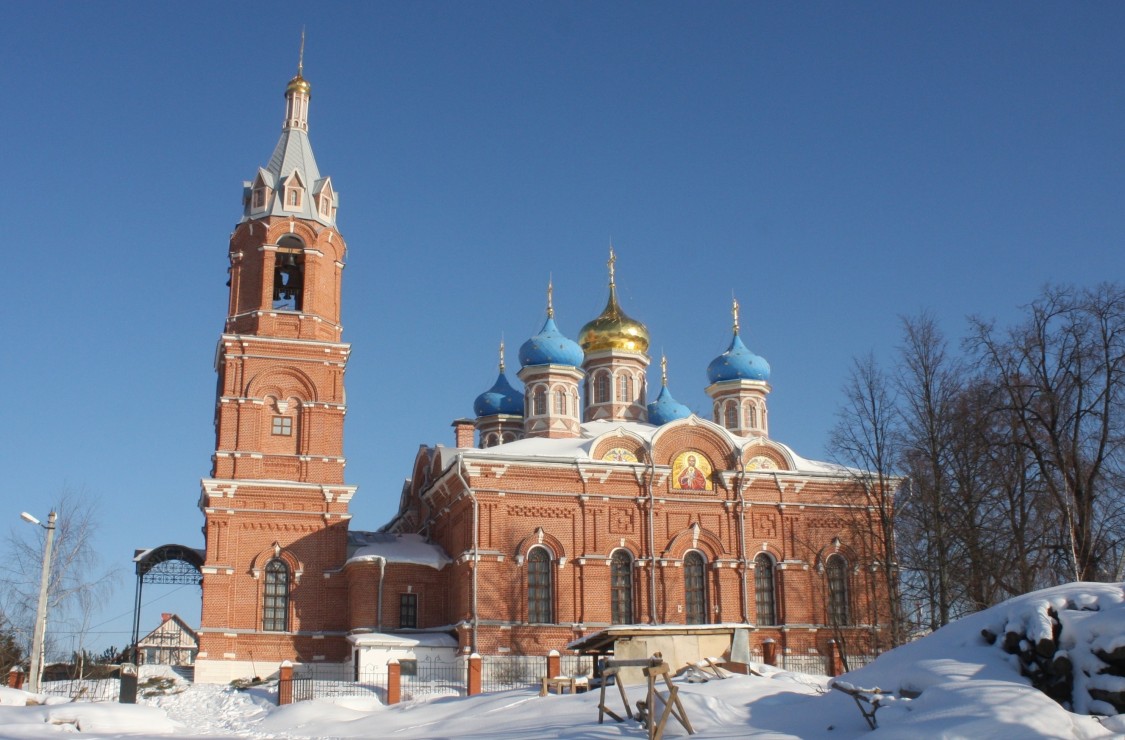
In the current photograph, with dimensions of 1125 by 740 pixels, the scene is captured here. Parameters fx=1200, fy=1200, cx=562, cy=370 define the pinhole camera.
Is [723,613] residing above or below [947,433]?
below

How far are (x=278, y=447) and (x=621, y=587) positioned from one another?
932cm

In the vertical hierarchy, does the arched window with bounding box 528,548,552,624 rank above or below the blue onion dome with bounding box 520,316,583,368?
below

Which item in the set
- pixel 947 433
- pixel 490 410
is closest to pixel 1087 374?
pixel 947 433

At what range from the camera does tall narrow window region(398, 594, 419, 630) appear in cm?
2964

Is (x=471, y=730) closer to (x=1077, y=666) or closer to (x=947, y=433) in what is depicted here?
(x=1077, y=666)

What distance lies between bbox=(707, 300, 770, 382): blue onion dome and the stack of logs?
85.8ft

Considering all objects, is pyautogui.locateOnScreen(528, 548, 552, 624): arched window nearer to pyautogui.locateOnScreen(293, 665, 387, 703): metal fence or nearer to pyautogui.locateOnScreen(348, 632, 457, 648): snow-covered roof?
pyautogui.locateOnScreen(348, 632, 457, 648): snow-covered roof

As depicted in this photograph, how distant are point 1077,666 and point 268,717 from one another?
12.3 meters

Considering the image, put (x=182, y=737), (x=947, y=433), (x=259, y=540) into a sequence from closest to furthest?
(x=182, y=737)
(x=947, y=433)
(x=259, y=540)

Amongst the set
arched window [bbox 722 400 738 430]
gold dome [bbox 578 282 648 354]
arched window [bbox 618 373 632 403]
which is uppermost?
gold dome [bbox 578 282 648 354]

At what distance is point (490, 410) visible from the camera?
41.0m

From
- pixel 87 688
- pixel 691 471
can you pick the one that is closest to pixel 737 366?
pixel 691 471

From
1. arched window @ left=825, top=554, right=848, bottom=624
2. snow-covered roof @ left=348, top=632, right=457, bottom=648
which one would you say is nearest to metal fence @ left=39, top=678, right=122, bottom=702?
snow-covered roof @ left=348, top=632, right=457, bottom=648

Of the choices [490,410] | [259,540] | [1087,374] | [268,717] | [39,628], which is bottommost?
[268,717]
